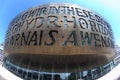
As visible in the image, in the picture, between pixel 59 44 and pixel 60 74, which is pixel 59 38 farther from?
pixel 60 74

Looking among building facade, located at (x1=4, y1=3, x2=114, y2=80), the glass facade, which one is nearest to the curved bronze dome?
building facade, located at (x1=4, y1=3, x2=114, y2=80)

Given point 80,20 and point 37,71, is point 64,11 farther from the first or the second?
point 37,71

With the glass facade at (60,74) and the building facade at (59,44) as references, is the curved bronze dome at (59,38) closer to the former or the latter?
the building facade at (59,44)

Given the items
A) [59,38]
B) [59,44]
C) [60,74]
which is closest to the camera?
[59,44]

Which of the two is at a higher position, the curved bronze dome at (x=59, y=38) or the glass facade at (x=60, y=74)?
the curved bronze dome at (x=59, y=38)

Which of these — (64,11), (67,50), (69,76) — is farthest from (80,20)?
(69,76)

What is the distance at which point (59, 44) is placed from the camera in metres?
34.4

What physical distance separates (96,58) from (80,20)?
625 centimetres

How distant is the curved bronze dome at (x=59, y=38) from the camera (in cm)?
3469

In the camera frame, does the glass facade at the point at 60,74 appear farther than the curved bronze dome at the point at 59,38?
Yes

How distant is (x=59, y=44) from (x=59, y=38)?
2.85 ft

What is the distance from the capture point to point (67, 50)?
34.2m

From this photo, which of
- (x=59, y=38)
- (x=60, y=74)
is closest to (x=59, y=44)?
(x=59, y=38)

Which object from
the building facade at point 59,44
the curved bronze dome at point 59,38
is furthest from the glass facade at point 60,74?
the curved bronze dome at point 59,38
